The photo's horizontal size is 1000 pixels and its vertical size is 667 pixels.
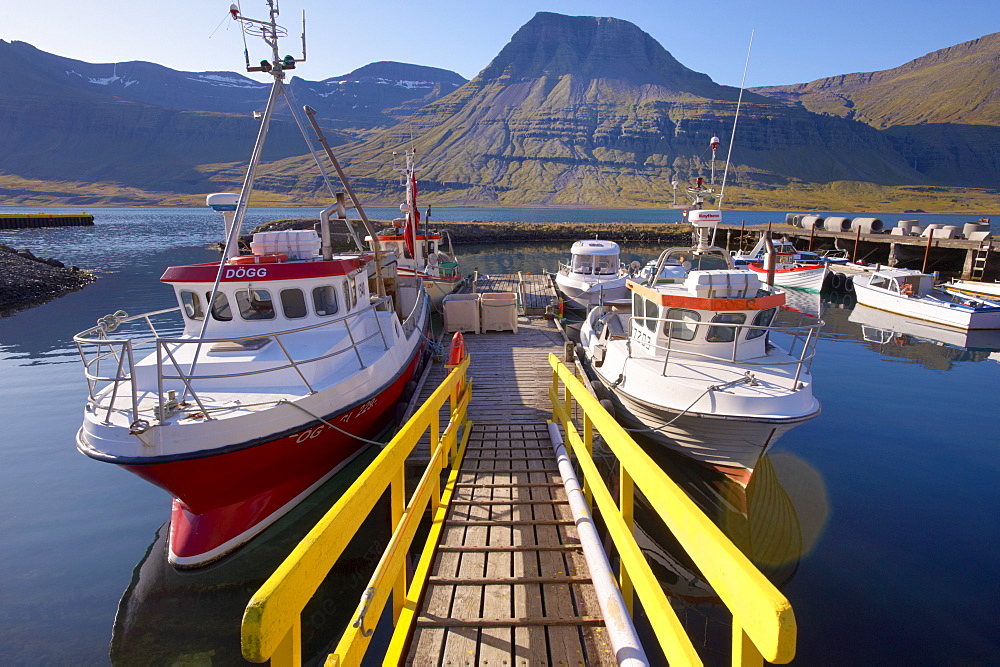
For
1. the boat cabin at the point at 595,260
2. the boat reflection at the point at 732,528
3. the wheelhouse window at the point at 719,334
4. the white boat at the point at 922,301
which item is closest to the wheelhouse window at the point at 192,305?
the boat reflection at the point at 732,528

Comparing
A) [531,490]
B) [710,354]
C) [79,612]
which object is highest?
[710,354]

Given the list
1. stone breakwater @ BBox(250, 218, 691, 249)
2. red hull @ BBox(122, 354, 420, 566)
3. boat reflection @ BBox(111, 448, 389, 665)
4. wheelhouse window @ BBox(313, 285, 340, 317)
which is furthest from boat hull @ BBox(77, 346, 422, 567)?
stone breakwater @ BBox(250, 218, 691, 249)

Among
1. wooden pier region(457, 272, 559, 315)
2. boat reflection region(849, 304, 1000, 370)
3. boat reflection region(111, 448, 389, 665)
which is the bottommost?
boat reflection region(111, 448, 389, 665)

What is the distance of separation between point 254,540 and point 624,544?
6.34 meters

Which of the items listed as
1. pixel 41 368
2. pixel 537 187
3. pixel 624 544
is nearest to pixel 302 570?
pixel 624 544

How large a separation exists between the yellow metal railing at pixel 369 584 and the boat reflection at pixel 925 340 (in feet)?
62.9

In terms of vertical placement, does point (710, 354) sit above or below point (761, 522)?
above

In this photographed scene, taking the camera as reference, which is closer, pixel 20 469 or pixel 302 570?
pixel 302 570

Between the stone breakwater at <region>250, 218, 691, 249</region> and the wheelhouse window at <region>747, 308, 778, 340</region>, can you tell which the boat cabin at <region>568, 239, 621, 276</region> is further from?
the stone breakwater at <region>250, 218, 691, 249</region>

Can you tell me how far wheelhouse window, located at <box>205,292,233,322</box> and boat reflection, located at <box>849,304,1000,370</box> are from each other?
20.3 m

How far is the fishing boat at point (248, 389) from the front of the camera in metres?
6.25

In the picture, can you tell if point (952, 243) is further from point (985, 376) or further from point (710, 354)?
point (710, 354)

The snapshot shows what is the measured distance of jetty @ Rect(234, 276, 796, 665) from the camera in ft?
6.31

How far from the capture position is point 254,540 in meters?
7.41
